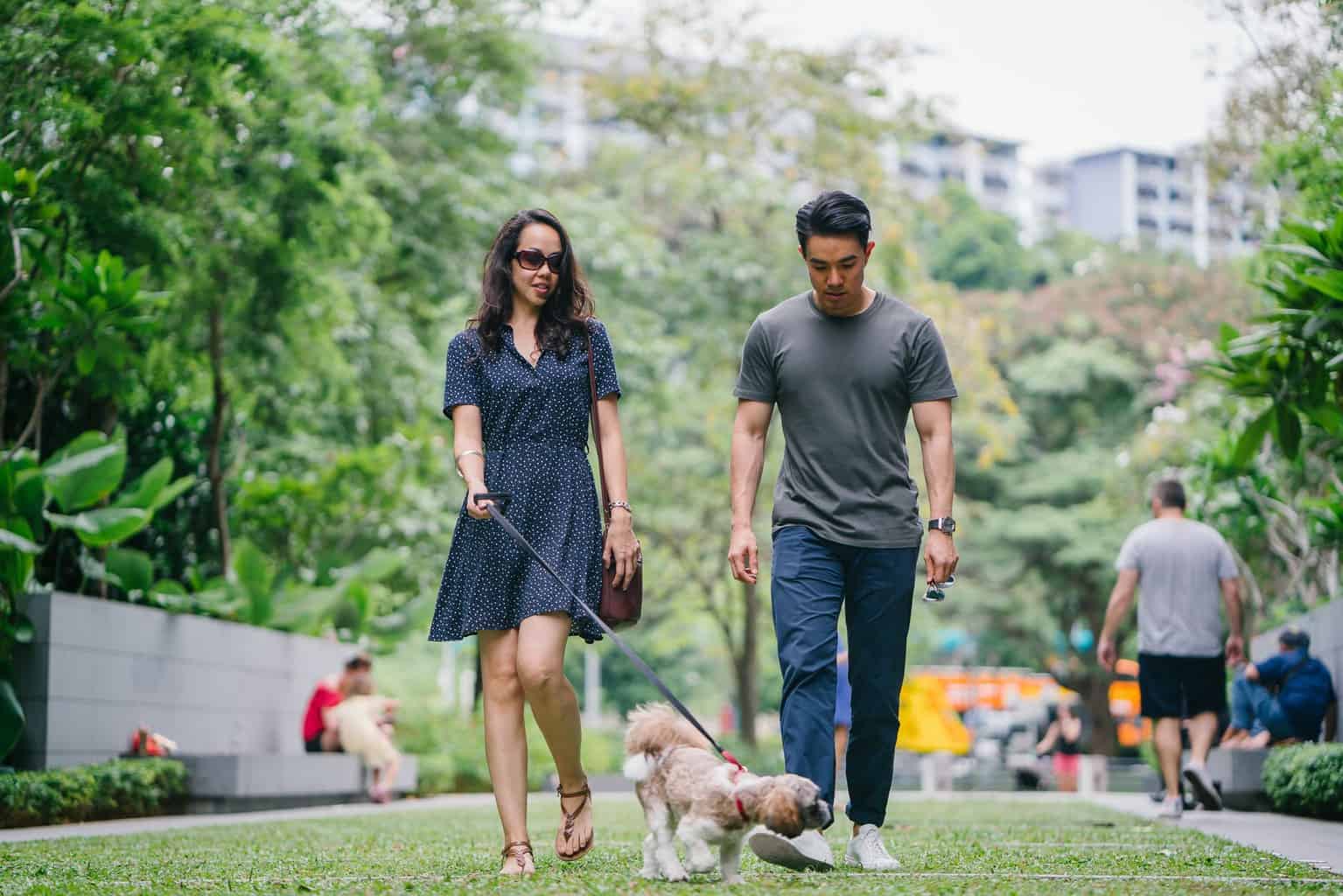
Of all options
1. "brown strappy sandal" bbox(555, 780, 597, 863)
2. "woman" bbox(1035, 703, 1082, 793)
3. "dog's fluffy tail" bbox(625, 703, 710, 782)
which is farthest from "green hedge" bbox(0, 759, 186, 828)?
"woman" bbox(1035, 703, 1082, 793)

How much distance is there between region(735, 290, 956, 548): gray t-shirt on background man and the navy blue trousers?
3.3 inches

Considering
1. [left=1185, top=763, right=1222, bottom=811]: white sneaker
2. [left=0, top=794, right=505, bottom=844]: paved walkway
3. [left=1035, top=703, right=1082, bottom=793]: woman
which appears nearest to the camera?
[left=0, top=794, right=505, bottom=844]: paved walkway

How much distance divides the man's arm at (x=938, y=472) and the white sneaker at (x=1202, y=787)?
5825mm

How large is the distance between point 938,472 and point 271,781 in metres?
8.95

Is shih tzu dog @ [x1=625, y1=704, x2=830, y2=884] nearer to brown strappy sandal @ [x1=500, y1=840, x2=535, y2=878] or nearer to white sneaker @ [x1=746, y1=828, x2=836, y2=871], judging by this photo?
white sneaker @ [x1=746, y1=828, x2=836, y2=871]

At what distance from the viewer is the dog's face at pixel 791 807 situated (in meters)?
4.64

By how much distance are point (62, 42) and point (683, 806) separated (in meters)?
7.31

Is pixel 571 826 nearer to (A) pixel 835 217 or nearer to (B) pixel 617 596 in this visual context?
(B) pixel 617 596

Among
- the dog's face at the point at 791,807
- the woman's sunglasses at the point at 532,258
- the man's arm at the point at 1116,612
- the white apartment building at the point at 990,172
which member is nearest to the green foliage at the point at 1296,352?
the man's arm at the point at 1116,612

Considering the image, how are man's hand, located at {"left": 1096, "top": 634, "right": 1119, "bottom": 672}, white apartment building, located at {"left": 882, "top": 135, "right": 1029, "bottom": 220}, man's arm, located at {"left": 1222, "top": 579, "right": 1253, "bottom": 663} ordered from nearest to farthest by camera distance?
man's hand, located at {"left": 1096, "top": 634, "right": 1119, "bottom": 672} → man's arm, located at {"left": 1222, "top": 579, "right": 1253, "bottom": 663} → white apartment building, located at {"left": 882, "top": 135, "right": 1029, "bottom": 220}

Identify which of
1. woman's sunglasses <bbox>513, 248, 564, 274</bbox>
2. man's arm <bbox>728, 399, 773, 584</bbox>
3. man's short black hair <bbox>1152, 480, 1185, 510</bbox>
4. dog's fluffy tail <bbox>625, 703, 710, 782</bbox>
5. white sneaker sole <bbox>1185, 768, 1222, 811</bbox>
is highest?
woman's sunglasses <bbox>513, 248, 564, 274</bbox>

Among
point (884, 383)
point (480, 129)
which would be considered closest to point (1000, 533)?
point (480, 129)

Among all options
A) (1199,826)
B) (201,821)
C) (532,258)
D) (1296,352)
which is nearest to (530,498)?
(532,258)

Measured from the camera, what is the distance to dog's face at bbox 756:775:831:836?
4.64m
